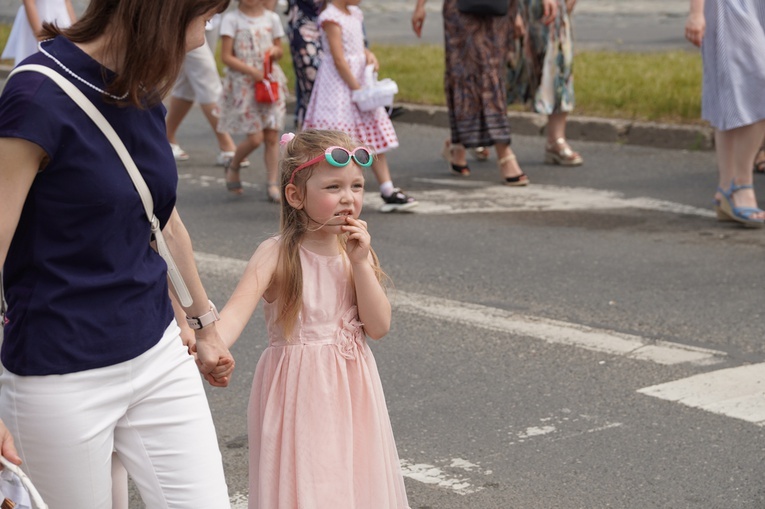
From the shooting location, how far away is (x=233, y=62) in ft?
30.0

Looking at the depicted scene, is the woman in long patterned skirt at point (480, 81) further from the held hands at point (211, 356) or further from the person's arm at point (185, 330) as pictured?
the held hands at point (211, 356)

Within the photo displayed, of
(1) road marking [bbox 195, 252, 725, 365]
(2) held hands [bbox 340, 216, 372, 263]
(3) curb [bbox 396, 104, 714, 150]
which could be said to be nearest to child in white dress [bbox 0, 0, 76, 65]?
(3) curb [bbox 396, 104, 714, 150]

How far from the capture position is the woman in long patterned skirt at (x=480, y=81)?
32.0ft

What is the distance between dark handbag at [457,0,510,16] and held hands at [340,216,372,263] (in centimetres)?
645

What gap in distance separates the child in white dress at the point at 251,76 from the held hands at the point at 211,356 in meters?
6.04

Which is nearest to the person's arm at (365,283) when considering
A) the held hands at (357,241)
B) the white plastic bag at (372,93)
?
the held hands at (357,241)

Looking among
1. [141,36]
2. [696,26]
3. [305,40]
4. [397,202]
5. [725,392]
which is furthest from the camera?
[305,40]

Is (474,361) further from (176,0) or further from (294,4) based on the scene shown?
→ (294,4)

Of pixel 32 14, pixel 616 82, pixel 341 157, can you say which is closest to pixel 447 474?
pixel 341 157

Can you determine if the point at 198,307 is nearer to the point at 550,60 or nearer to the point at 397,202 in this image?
the point at 397,202

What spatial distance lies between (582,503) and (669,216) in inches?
182

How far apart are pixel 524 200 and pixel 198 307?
6.27m

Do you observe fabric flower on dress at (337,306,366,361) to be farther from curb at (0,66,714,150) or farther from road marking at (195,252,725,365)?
curb at (0,66,714,150)

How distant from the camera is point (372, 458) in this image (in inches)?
133
